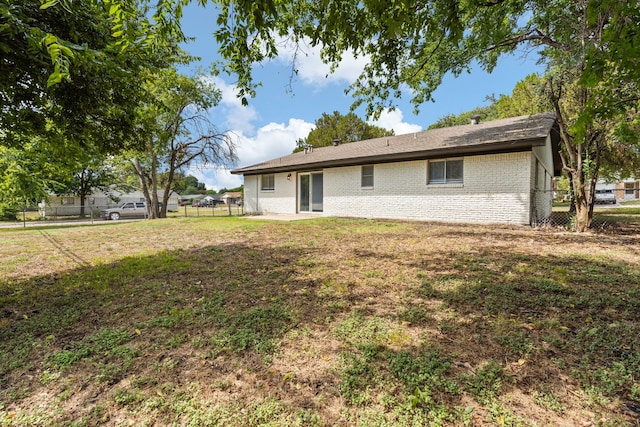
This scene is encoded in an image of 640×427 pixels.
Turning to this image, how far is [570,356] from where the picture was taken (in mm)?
2287

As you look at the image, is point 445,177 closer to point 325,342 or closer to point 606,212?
point 325,342

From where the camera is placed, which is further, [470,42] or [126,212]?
[126,212]

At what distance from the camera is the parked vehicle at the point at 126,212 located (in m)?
24.7

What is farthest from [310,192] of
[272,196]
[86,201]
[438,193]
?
[86,201]

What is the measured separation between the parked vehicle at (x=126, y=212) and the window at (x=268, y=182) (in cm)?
1419

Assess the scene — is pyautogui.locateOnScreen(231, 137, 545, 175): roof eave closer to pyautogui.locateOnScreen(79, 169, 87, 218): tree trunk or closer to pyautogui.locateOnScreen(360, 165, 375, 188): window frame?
pyautogui.locateOnScreen(360, 165, 375, 188): window frame

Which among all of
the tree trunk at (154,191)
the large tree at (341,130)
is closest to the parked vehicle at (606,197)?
the large tree at (341,130)

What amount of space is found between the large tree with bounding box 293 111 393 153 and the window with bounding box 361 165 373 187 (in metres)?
23.7

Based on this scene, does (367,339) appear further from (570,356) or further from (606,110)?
(606,110)

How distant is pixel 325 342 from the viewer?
8.50 feet

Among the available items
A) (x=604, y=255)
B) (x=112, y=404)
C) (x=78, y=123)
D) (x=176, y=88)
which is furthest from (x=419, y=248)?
(x=176, y=88)

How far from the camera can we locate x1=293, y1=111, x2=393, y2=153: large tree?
36875 millimetres

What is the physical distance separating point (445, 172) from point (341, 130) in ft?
89.8

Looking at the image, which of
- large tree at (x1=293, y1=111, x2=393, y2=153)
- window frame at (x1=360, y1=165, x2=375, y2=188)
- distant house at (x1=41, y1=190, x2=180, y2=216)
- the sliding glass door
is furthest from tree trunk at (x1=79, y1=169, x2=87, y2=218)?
window frame at (x1=360, y1=165, x2=375, y2=188)
